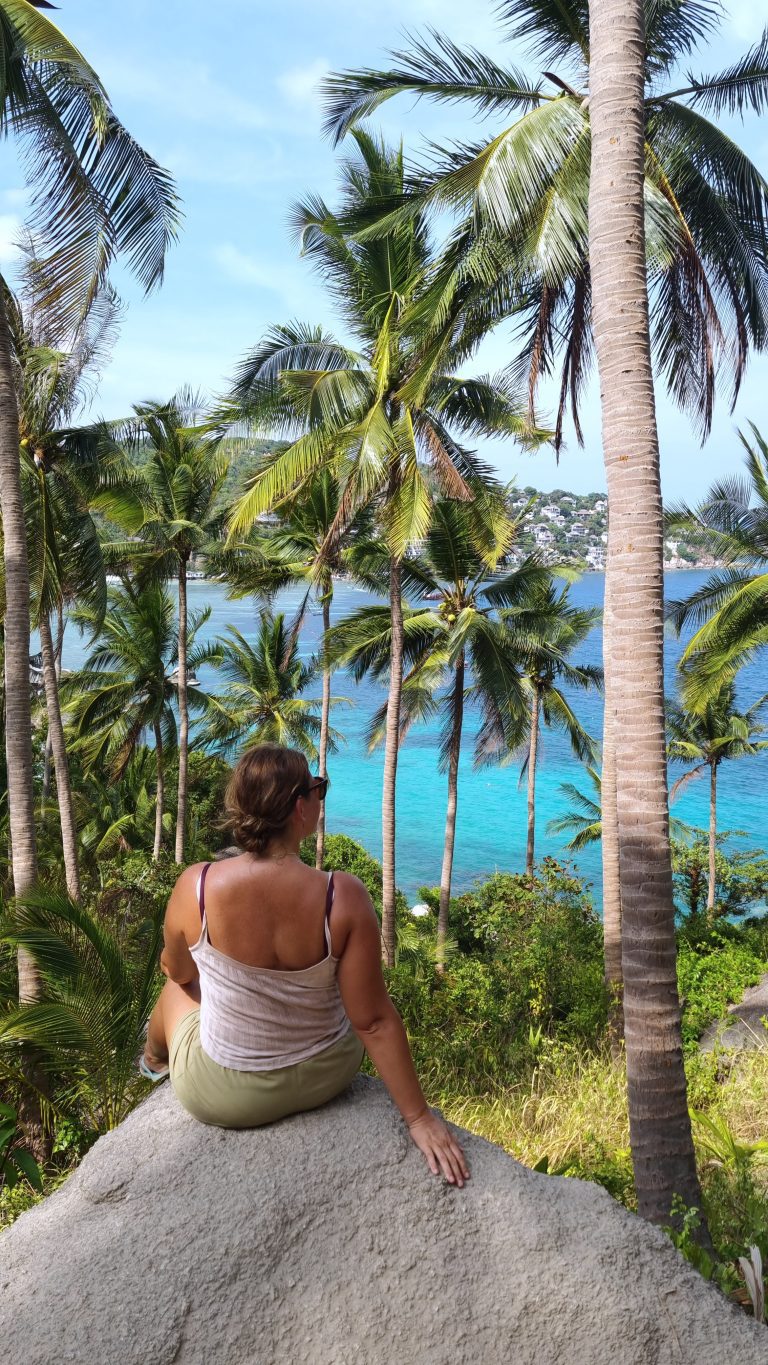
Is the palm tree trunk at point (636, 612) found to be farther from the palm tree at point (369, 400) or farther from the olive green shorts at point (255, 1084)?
the palm tree at point (369, 400)

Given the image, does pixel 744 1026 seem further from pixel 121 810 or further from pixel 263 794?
pixel 121 810

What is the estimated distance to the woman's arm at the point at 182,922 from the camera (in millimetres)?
A: 2777

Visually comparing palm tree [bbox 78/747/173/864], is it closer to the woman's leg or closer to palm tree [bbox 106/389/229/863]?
palm tree [bbox 106/389/229/863]

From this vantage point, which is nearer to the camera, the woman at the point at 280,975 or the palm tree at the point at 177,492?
the woman at the point at 280,975

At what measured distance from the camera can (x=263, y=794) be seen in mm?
2623

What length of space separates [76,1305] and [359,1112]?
899 millimetres

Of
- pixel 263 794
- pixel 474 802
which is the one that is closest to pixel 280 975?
pixel 263 794

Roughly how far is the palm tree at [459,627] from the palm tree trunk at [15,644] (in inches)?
367

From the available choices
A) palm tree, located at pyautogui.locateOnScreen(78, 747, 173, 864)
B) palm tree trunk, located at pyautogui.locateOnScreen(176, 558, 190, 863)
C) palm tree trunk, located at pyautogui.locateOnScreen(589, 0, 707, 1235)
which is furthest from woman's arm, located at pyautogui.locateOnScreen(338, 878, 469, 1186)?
palm tree, located at pyautogui.locateOnScreen(78, 747, 173, 864)

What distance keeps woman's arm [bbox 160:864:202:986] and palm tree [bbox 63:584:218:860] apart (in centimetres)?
2513

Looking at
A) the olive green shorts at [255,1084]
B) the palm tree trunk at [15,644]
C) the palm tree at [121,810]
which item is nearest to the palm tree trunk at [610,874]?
the palm tree trunk at [15,644]

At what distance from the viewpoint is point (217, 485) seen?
2497cm

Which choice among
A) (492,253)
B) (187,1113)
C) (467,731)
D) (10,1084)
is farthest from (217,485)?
(467,731)

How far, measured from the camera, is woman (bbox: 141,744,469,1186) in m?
2.66
